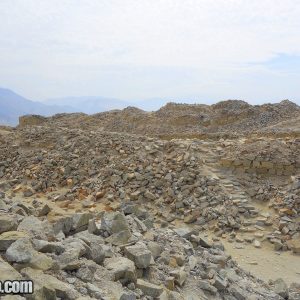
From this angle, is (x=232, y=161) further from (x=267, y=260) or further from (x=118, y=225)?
(x=118, y=225)

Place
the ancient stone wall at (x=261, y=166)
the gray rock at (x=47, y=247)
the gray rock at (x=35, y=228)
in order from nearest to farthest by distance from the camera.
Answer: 1. the gray rock at (x=47, y=247)
2. the gray rock at (x=35, y=228)
3. the ancient stone wall at (x=261, y=166)

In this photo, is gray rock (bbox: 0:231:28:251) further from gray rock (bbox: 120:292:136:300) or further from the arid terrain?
gray rock (bbox: 120:292:136:300)

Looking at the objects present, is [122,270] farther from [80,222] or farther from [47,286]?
[80,222]

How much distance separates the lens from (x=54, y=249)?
524cm

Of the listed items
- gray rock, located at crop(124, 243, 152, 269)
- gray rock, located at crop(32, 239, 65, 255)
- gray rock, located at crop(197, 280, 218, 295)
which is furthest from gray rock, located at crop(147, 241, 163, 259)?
gray rock, located at crop(32, 239, 65, 255)

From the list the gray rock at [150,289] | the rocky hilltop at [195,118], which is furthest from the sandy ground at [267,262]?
the rocky hilltop at [195,118]

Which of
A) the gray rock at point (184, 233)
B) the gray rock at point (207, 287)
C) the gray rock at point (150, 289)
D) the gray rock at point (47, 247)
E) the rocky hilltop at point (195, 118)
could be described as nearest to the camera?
the gray rock at point (47, 247)

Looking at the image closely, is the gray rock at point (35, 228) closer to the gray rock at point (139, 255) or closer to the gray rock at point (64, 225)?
the gray rock at point (64, 225)

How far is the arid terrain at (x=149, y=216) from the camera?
17.0 feet

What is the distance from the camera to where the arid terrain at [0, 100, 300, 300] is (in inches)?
203

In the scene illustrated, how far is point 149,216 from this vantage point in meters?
8.98

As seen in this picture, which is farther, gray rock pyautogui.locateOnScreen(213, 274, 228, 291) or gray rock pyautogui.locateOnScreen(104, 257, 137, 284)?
gray rock pyautogui.locateOnScreen(213, 274, 228, 291)

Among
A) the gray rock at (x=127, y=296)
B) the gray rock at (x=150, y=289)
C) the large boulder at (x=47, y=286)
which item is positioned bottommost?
the gray rock at (x=150, y=289)

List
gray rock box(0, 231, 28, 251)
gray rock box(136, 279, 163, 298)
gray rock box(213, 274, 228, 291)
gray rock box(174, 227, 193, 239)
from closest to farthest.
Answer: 1. gray rock box(0, 231, 28, 251)
2. gray rock box(136, 279, 163, 298)
3. gray rock box(213, 274, 228, 291)
4. gray rock box(174, 227, 193, 239)
